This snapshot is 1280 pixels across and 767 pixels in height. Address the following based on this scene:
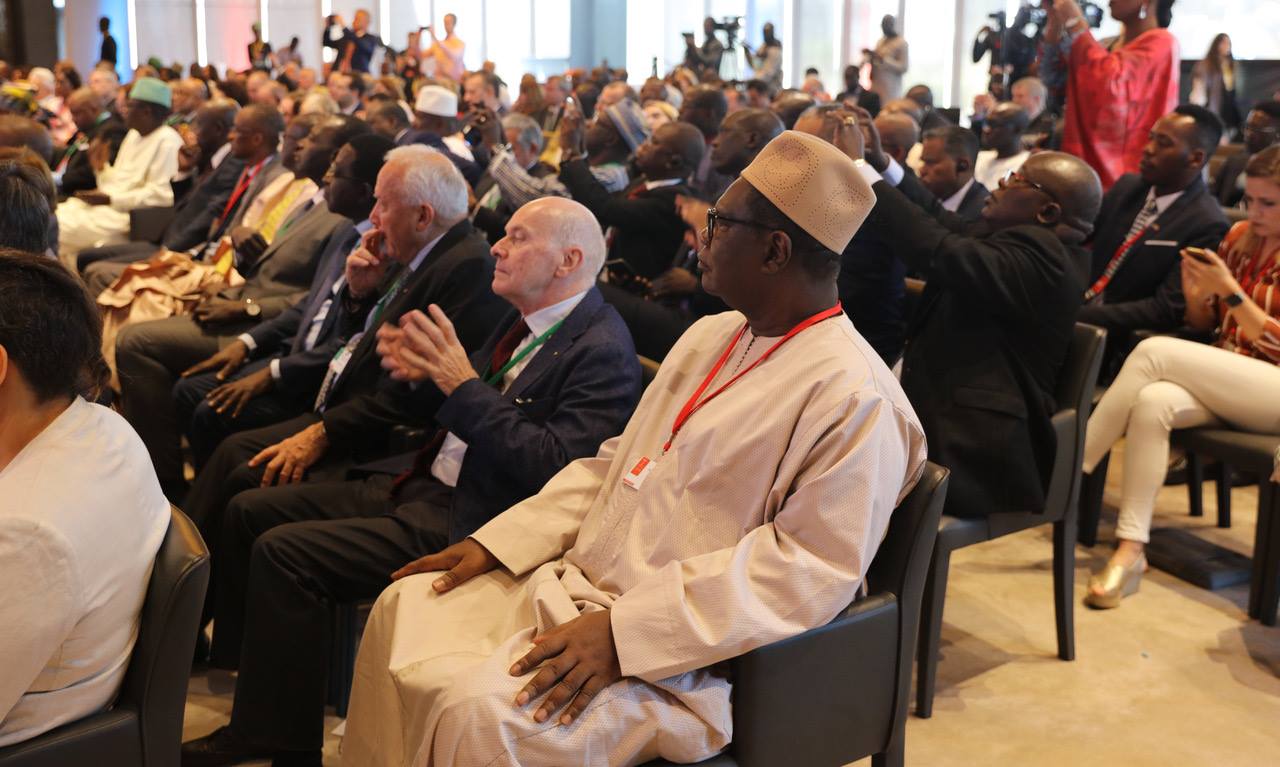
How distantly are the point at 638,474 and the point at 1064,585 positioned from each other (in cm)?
160

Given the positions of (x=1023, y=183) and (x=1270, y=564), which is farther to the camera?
(x=1270, y=564)

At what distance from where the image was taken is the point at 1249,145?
638cm

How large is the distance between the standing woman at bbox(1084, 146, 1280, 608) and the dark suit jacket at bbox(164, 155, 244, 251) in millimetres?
3978

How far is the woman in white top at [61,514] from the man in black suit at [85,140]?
6.17 m

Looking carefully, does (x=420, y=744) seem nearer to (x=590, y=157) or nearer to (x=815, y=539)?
(x=815, y=539)

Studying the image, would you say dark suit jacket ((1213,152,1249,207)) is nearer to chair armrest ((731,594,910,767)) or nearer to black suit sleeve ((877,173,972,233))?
black suit sleeve ((877,173,972,233))

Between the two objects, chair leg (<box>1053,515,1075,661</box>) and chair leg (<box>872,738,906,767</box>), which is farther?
chair leg (<box>1053,515,1075,661</box>)

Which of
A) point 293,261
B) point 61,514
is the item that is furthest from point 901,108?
point 61,514

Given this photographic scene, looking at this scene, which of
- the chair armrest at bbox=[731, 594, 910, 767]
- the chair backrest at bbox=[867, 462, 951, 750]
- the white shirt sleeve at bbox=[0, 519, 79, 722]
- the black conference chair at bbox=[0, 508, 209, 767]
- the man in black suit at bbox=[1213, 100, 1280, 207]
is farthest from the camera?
the man in black suit at bbox=[1213, 100, 1280, 207]

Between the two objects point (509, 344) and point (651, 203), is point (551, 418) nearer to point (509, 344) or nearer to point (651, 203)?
point (509, 344)

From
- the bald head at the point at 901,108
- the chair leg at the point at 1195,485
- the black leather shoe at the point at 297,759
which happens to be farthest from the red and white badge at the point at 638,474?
the bald head at the point at 901,108

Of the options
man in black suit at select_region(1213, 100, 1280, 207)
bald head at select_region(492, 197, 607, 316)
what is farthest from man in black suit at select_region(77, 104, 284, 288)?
man in black suit at select_region(1213, 100, 1280, 207)

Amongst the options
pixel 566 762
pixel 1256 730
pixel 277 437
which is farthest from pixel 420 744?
pixel 1256 730

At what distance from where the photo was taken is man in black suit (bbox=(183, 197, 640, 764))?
2.36m
